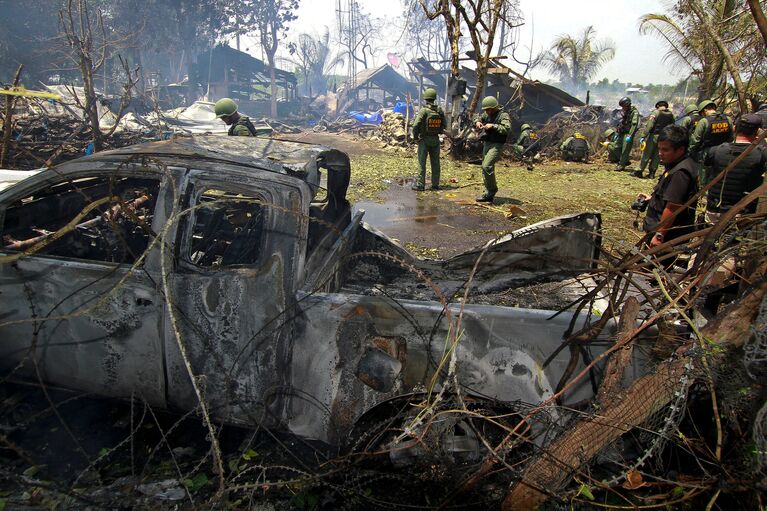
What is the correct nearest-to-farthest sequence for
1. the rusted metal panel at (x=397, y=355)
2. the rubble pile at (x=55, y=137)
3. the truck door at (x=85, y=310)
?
the rusted metal panel at (x=397, y=355)
the truck door at (x=85, y=310)
the rubble pile at (x=55, y=137)

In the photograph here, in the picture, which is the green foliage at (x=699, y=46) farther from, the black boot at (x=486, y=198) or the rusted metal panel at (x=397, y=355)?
the rusted metal panel at (x=397, y=355)

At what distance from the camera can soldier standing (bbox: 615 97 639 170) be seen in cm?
1221

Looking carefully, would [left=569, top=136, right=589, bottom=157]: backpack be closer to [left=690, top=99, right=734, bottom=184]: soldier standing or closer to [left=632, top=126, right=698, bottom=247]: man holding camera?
[left=690, top=99, right=734, bottom=184]: soldier standing

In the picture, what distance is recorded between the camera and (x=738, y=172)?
199 inches

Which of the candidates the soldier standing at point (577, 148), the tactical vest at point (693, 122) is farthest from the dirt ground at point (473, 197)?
the tactical vest at point (693, 122)

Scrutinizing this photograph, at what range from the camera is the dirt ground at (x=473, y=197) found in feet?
24.4

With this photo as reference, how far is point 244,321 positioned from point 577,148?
1436 centimetres

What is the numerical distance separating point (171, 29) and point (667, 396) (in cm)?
3816

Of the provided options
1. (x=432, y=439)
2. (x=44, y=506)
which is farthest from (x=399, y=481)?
(x=44, y=506)

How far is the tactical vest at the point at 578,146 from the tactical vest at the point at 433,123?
670cm

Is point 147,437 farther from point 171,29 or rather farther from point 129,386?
point 171,29

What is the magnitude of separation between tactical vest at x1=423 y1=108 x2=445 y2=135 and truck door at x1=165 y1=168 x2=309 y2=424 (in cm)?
748

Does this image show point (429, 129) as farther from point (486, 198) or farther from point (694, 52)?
point (694, 52)

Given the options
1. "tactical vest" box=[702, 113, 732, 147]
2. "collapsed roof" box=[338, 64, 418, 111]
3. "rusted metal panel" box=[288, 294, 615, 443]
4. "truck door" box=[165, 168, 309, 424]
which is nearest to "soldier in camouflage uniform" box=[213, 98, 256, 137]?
"truck door" box=[165, 168, 309, 424]
